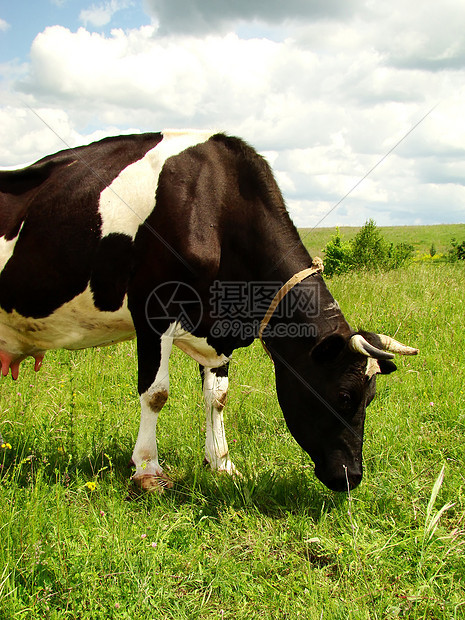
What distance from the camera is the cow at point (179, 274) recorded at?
3.66 metres

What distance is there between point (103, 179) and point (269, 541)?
285 centimetres

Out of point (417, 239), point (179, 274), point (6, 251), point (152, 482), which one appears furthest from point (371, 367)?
point (417, 239)

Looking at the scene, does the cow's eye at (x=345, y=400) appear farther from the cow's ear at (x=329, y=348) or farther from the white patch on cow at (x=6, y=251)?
the white patch on cow at (x=6, y=251)

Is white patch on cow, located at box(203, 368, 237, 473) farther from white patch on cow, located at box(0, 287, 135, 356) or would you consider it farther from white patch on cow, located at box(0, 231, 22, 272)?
white patch on cow, located at box(0, 231, 22, 272)

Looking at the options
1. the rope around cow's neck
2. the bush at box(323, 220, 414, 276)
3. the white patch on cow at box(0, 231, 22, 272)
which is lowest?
the rope around cow's neck

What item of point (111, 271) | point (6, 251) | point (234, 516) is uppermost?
point (6, 251)

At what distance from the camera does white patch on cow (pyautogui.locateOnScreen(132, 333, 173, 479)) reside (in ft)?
12.4

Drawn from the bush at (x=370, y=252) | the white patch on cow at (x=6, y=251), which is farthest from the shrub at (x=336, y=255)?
the white patch on cow at (x=6, y=251)

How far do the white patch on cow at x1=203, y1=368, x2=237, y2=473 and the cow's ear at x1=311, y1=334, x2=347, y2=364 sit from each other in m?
1.20

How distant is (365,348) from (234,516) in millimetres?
1385

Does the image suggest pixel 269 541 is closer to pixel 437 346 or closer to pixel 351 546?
pixel 351 546

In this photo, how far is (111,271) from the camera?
12.6 ft

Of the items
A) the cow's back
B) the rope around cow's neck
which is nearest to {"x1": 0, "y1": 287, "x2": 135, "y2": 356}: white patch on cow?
the cow's back

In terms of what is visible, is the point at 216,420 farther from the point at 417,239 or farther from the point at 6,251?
the point at 417,239
